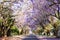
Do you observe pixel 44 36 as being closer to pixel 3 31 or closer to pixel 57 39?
pixel 57 39

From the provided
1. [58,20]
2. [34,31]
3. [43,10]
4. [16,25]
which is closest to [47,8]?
[43,10]

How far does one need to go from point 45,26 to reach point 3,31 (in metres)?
0.60

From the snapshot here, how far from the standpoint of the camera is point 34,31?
1.83 metres

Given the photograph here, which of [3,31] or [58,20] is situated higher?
[58,20]

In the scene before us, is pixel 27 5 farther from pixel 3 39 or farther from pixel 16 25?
pixel 3 39

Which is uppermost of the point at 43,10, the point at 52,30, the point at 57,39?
the point at 43,10

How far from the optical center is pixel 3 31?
72.3 inches

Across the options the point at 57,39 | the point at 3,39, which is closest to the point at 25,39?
the point at 3,39

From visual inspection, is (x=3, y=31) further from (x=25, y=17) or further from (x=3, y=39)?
(x=25, y=17)

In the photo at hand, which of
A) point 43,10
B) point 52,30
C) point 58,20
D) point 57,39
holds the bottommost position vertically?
point 57,39

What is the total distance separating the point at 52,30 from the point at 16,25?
1.68ft

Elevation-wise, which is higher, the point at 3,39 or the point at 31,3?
the point at 31,3

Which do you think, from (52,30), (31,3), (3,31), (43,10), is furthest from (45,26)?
(3,31)

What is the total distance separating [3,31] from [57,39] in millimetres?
763
